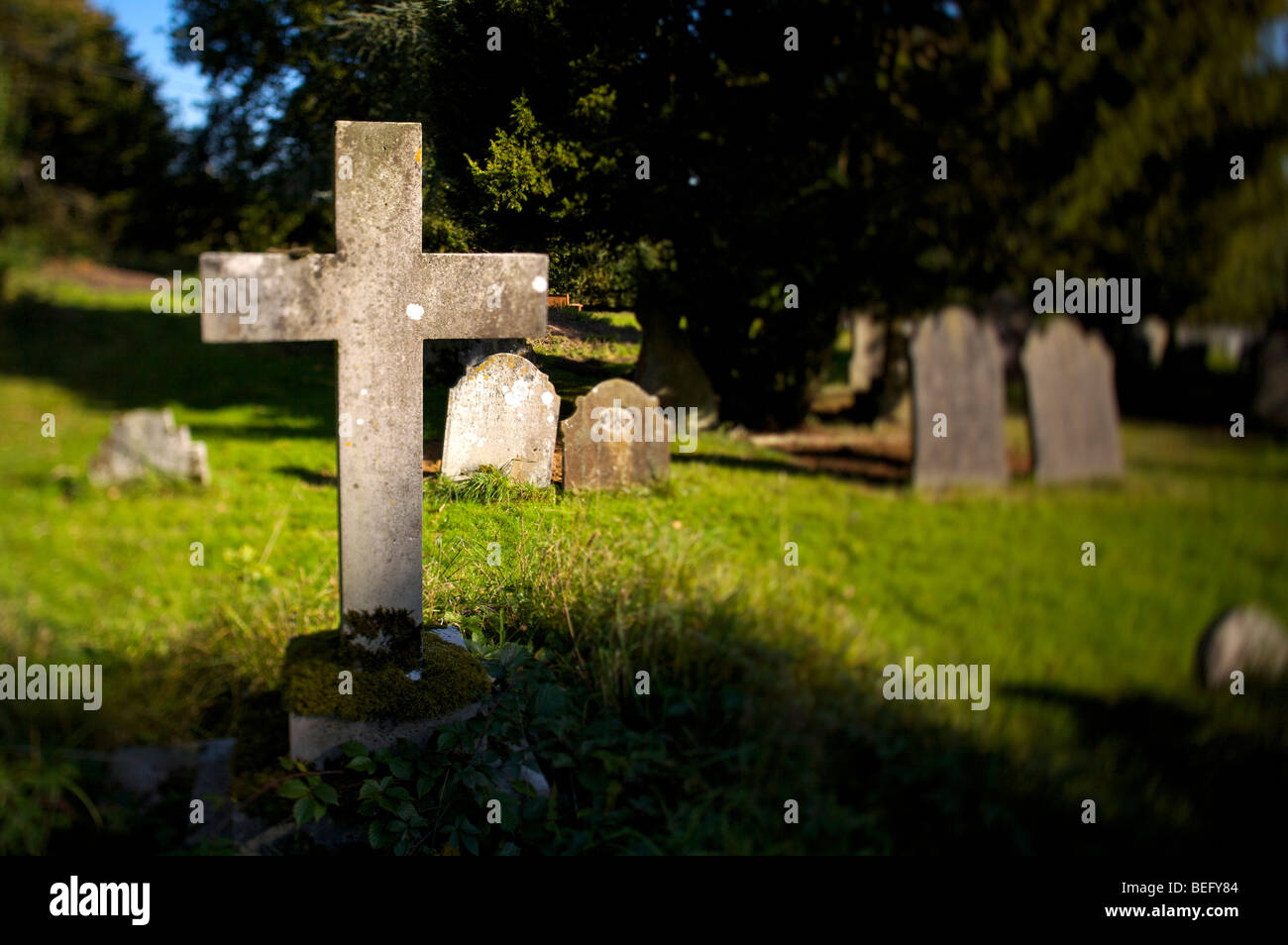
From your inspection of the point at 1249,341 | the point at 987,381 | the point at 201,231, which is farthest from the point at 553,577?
the point at 201,231

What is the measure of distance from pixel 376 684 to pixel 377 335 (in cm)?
103

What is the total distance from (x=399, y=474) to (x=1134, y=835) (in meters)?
2.55

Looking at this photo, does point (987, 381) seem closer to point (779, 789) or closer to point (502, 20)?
point (779, 789)

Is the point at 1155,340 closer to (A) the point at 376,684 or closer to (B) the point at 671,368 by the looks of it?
(B) the point at 671,368

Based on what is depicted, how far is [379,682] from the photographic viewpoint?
238 centimetres

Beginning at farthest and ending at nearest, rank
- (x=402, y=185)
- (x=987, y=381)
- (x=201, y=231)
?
(x=201, y=231)
(x=987, y=381)
(x=402, y=185)

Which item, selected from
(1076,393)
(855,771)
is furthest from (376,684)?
(1076,393)

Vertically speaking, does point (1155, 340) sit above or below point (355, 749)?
above

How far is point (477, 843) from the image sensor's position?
7.31 feet

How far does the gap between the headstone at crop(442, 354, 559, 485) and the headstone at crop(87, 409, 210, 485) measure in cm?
420

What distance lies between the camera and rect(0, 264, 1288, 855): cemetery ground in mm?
2471

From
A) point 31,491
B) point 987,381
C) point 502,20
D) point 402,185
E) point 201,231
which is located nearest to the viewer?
point 402,185

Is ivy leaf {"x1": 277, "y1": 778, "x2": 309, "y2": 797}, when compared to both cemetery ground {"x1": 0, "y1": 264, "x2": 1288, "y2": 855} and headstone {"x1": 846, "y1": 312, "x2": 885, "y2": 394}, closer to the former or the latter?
cemetery ground {"x1": 0, "y1": 264, "x2": 1288, "y2": 855}
